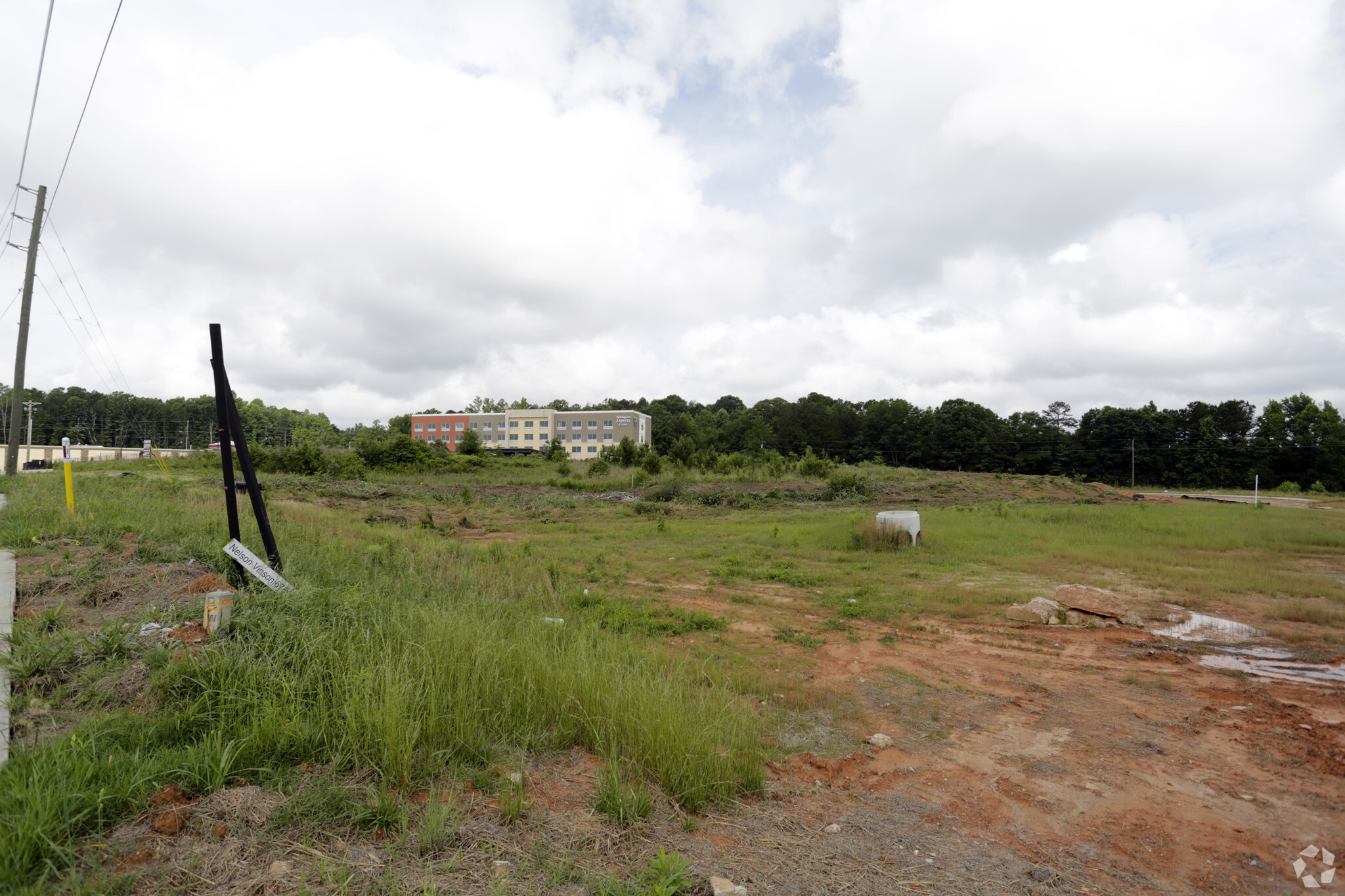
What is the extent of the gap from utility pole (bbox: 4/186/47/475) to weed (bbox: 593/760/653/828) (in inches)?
1138

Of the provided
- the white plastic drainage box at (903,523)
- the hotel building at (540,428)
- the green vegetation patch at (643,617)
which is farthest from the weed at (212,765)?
the hotel building at (540,428)

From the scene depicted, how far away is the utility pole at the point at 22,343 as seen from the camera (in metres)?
21.5

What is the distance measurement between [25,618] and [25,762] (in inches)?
104

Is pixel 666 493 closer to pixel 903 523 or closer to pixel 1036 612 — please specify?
pixel 903 523

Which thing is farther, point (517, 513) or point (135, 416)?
point (135, 416)

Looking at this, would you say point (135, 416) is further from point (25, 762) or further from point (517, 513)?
point (25, 762)

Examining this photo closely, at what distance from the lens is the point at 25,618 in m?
4.61

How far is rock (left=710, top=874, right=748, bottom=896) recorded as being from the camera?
2.69 m

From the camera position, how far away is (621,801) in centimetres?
330

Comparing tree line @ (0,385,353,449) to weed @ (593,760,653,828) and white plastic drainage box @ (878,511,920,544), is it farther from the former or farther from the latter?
weed @ (593,760,653,828)

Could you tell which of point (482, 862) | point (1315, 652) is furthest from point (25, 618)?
point (1315, 652)

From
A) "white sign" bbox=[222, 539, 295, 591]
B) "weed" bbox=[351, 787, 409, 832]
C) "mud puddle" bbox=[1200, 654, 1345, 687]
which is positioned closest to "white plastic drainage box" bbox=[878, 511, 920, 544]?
"mud puddle" bbox=[1200, 654, 1345, 687]

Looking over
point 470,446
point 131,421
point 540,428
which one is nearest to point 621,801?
point 470,446
